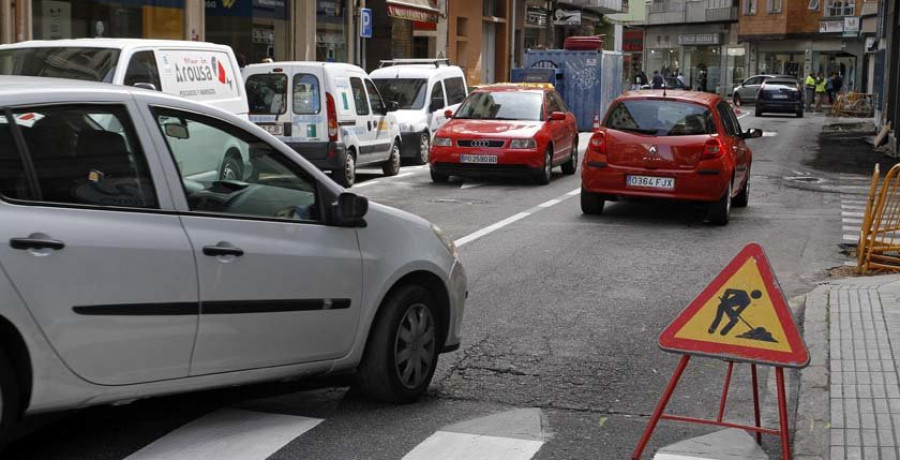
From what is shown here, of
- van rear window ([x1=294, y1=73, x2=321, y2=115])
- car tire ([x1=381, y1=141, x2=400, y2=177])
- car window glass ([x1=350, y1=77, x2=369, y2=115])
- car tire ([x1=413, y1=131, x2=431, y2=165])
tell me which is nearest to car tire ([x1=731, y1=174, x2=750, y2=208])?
car window glass ([x1=350, y1=77, x2=369, y2=115])

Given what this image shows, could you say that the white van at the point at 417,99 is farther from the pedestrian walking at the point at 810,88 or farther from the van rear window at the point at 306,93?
the pedestrian walking at the point at 810,88

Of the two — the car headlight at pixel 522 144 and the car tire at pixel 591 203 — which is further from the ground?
the car headlight at pixel 522 144

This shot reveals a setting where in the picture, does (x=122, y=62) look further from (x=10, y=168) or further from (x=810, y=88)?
(x=810, y=88)

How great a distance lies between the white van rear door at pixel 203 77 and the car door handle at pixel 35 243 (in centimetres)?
905

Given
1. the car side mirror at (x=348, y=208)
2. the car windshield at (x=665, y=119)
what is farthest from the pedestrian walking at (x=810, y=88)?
the car side mirror at (x=348, y=208)

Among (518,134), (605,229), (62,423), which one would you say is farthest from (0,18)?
(62,423)

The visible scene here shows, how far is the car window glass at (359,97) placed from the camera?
1922 centimetres

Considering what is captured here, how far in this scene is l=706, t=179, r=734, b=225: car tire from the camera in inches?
559

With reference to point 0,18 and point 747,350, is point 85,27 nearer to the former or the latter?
point 0,18

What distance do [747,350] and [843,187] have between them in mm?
15600

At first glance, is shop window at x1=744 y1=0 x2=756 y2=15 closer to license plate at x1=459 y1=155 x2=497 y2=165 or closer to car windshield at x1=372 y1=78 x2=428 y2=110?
car windshield at x1=372 y1=78 x2=428 y2=110

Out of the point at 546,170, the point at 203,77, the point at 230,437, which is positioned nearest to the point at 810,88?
the point at 546,170

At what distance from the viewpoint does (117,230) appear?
475 centimetres

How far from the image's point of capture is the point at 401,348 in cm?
611
